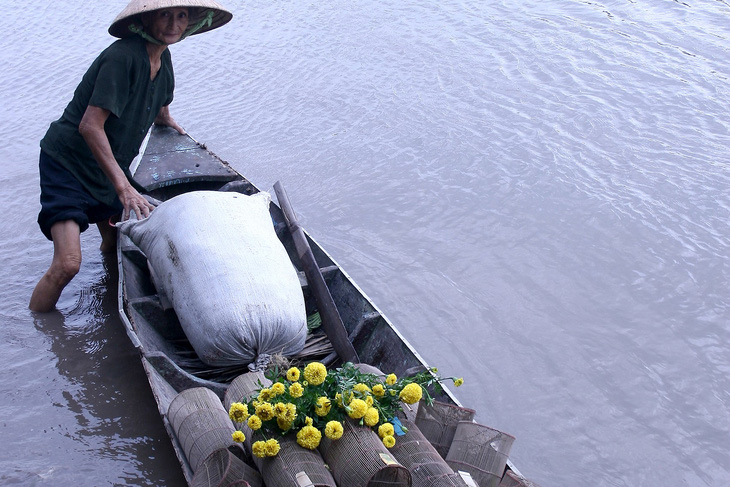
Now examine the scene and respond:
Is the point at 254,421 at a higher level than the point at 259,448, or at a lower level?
higher

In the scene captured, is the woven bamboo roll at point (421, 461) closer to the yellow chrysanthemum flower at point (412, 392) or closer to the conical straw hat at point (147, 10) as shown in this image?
the yellow chrysanthemum flower at point (412, 392)

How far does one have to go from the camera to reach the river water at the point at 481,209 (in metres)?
4.00

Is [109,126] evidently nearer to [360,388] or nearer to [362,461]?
[360,388]

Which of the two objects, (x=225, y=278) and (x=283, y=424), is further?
(x=225, y=278)

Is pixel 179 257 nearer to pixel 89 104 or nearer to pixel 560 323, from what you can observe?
pixel 89 104

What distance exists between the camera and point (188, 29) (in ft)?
14.4

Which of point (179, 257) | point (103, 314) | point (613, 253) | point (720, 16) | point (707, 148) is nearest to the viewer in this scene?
point (179, 257)

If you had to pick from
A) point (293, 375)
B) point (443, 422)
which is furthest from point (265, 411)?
point (443, 422)

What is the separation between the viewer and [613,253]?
5430 mm

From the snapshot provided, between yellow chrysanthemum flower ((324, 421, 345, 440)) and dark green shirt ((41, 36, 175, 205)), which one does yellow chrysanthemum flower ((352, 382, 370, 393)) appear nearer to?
yellow chrysanthemum flower ((324, 421, 345, 440))

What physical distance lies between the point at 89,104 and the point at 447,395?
8.17ft

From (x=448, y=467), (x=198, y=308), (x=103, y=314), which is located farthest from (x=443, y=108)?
(x=448, y=467)

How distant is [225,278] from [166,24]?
5.24 ft

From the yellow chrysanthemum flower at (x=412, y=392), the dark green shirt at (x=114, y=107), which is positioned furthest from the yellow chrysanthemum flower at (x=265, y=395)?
the dark green shirt at (x=114, y=107)
